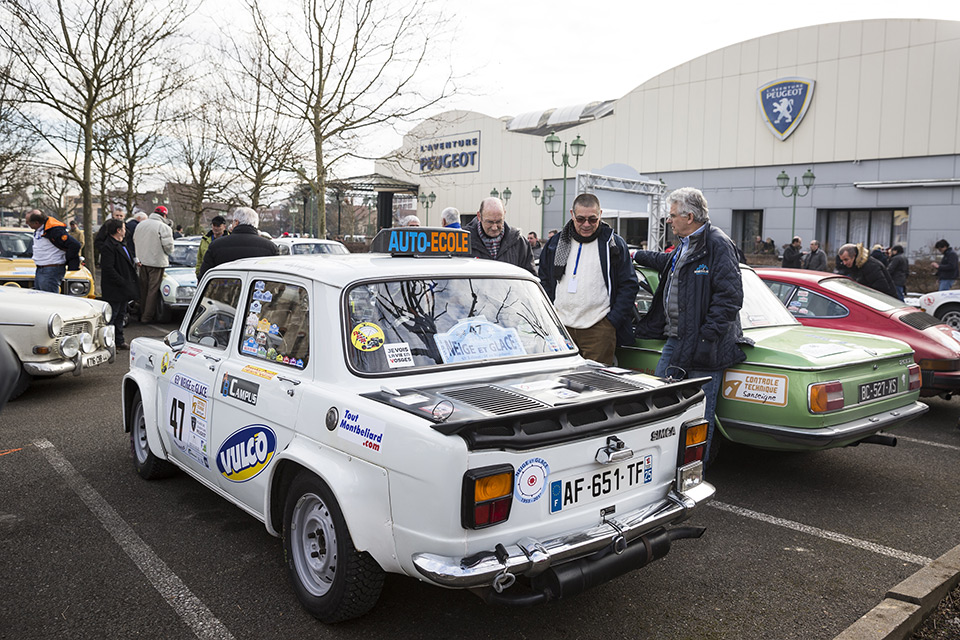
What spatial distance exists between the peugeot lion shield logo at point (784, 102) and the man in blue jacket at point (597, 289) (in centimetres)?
3142

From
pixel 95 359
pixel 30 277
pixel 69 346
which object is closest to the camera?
pixel 69 346

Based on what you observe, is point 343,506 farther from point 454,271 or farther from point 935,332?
point 935,332

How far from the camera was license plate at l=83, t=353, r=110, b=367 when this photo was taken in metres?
7.72

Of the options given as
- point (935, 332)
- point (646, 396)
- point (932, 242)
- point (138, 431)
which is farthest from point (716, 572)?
point (932, 242)

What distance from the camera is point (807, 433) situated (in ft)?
15.2

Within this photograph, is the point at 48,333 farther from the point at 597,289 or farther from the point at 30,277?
the point at 597,289

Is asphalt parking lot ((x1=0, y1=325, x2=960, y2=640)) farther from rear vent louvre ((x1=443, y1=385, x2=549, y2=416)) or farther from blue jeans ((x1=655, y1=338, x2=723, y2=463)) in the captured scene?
rear vent louvre ((x1=443, y1=385, x2=549, y2=416))

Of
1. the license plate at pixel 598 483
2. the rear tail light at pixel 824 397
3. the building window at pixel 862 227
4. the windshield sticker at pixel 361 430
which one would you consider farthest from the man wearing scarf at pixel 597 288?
the building window at pixel 862 227

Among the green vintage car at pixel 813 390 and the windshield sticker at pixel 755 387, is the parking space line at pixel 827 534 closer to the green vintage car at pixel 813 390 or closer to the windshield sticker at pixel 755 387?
the green vintage car at pixel 813 390

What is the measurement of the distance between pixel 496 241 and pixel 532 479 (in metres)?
3.77

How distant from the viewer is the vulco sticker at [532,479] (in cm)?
276

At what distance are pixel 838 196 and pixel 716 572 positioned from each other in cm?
3305

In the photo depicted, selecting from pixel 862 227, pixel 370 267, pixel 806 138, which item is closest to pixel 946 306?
pixel 370 267

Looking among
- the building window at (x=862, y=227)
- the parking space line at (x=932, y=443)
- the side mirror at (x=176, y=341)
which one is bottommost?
the parking space line at (x=932, y=443)
